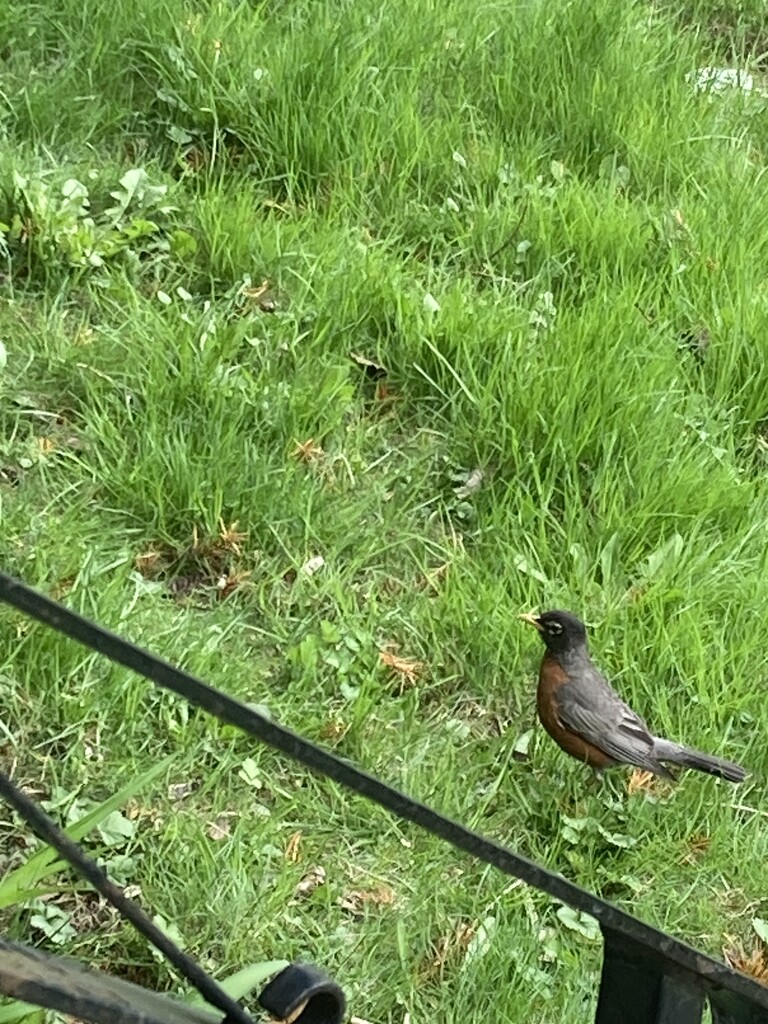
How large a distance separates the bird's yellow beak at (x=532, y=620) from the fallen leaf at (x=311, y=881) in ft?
1.89

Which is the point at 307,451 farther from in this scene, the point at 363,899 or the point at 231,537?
the point at 363,899

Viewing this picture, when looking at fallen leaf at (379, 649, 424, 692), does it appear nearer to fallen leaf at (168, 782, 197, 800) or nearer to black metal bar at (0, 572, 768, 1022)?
fallen leaf at (168, 782, 197, 800)

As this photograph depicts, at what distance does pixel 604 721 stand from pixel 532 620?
0.22 m

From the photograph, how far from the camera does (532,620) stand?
245 centimetres

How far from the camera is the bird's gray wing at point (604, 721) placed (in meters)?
2.31

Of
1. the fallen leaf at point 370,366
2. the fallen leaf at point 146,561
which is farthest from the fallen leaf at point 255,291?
the fallen leaf at point 146,561

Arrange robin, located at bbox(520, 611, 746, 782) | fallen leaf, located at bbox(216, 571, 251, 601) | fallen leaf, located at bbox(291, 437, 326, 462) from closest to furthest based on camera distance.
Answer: robin, located at bbox(520, 611, 746, 782) < fallen leaf, located at bbox(216, 571, 251, 601) < fallen leaf, located at bbox(291, 437, 326, 462)

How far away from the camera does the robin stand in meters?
2.34

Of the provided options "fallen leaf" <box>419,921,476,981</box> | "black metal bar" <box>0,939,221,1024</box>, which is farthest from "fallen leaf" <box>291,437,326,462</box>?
"black metal bar" <box>0,939,221,1024</box>

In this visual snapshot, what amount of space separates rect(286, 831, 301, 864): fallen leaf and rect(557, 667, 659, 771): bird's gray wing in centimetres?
49

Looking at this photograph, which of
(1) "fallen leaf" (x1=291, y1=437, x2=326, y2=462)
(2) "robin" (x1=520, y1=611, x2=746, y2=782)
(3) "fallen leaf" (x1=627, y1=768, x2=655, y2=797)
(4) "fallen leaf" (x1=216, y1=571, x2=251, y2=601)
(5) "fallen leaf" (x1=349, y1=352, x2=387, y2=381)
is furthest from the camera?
(5) "fallen leaf" (x1=349, y1=352, x2=387, y2=381)

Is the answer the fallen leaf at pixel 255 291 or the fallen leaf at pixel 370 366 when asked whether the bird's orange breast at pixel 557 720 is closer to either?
the fallen leaf at pixel 370 366

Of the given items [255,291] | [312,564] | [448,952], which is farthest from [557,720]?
[255,291]

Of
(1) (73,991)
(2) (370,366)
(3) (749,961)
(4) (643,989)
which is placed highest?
(1) (73,991)
